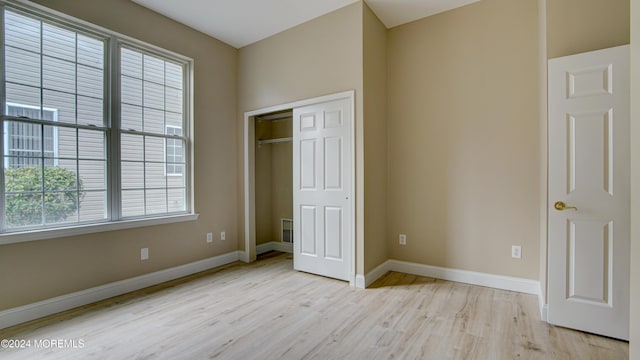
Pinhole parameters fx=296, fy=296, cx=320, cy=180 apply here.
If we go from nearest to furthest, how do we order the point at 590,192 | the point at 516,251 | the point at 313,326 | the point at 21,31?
1. the point at 590,192
2. the point at 313,326
3. the point at 21,31
4. the point at 516,251

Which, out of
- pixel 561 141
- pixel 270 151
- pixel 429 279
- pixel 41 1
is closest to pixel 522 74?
pixel 561 141

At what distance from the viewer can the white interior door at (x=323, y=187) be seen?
341cm

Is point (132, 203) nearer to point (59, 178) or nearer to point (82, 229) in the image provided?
point (82, 229)

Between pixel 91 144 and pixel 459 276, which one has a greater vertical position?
pixel 91 144

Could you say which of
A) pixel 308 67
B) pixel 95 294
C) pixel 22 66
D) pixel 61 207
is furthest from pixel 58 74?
pixel 308 67

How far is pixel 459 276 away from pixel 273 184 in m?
3.06

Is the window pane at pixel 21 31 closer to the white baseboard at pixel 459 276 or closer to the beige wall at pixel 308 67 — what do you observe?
the beige wall at pixel 308 67

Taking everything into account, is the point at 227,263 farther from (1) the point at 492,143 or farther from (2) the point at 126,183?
(1) the point at 492,143

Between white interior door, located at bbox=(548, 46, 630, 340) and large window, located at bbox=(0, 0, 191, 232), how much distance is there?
390 centimetres

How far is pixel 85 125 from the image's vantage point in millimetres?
2936

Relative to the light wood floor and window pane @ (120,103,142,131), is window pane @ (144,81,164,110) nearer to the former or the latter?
window pane @ (120,103,142,131)

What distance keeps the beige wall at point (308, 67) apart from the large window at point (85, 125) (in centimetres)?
90

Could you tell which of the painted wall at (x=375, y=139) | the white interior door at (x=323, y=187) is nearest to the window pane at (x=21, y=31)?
the white interior door at (x=323, y=187)

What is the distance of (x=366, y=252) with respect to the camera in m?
3.31
